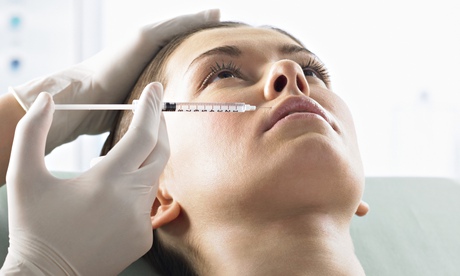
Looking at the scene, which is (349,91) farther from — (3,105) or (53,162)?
(3,105)

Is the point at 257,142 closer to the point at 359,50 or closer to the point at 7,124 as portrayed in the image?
the point at 7,124

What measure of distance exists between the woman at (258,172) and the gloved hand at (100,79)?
32cm

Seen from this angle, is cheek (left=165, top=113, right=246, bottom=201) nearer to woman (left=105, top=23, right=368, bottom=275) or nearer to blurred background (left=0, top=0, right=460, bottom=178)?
woman (left=105, top=23, right=368, bottom=275)

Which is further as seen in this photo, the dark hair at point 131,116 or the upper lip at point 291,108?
the dark hair at point 131,116

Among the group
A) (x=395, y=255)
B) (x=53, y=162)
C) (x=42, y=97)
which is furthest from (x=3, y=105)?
(x=53, y=162)

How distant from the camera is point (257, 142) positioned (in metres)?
1.32

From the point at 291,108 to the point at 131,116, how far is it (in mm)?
488

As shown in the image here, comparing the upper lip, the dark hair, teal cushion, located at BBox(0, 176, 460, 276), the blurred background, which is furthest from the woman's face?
the blurred background

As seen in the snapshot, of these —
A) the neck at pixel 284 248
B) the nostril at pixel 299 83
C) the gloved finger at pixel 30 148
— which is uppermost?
the nostril at pixel 299 83

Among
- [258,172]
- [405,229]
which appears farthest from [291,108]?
[405,229]

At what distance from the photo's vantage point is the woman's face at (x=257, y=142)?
1303mm

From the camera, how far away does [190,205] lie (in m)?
1.42

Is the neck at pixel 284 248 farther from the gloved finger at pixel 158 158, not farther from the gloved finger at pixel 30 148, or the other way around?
the gloved finger at pixel 30 148

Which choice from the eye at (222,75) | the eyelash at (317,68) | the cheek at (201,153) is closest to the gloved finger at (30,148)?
the cheek at (201,153)
